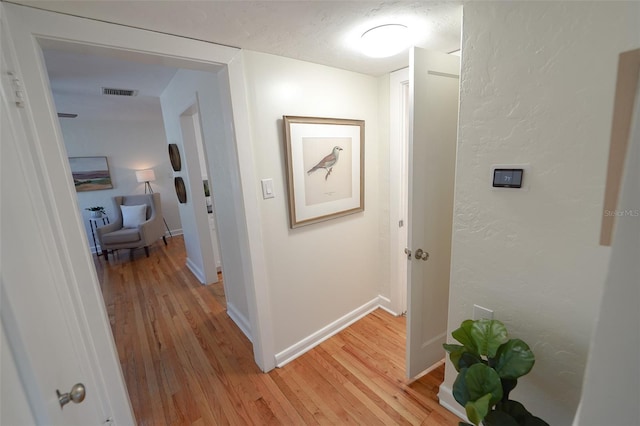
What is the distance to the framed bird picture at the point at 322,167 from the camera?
177 centimetres

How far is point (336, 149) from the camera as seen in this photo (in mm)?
1960

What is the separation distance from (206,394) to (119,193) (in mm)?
4693

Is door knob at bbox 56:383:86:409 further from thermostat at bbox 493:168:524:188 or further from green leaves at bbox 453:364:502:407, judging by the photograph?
thermostat at bbox 493:168:524:188

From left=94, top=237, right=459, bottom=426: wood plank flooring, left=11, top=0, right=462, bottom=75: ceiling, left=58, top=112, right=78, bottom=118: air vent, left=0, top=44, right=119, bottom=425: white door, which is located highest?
left=58, top=112, right=78, bottom=118: air vent

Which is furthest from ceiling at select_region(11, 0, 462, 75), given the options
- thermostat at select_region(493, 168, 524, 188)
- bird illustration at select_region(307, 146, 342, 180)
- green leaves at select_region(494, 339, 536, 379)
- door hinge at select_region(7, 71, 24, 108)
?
green leaves at select_region(494, 339, 536, 379)

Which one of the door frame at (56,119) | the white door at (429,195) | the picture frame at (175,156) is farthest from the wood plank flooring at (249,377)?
the picture frame at (175,156)

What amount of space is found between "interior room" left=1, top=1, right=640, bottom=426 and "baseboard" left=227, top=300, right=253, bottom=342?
0.31 m

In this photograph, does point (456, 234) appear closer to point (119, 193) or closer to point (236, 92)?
point (236, 92)

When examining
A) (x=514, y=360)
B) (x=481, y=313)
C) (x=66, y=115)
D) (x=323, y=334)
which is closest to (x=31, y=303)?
(x=514, y=360)

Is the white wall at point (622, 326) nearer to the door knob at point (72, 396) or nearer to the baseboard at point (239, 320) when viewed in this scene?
the door knob at point (72, 396)

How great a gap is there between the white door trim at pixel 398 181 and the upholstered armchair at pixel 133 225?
13.1 feet

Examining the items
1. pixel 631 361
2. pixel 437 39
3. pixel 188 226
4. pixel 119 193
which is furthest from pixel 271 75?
pixel 119 193

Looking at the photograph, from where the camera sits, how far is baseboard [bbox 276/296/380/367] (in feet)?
6.43

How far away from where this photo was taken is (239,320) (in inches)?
95.3
